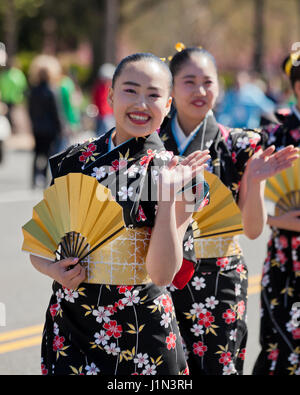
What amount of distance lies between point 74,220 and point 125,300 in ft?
1.07

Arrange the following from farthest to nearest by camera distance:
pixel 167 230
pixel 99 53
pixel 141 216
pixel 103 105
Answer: pixel 99 53 < pixel 103 105 < pixel 141 216 < pixel 167 230

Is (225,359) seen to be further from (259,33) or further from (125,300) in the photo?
(259,33)

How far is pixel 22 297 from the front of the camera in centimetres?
577

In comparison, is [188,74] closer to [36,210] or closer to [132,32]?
[36,210]

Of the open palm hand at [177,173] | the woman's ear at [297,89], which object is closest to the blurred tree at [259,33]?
the woman's ear at [297,89]

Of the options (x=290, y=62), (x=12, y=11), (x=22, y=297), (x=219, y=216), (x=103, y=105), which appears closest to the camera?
(x=219, y=216)

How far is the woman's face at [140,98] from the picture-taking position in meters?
2.65

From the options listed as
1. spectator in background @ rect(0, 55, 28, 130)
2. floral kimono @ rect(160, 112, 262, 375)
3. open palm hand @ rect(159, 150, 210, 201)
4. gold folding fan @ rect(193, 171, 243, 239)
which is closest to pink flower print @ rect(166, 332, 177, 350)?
open palm hand @ rect(159, 150, 210, 201)

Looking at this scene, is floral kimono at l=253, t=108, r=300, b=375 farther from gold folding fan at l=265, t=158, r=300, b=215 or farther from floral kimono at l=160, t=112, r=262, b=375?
floral kimono at l=160, t=112, r=262, b=375

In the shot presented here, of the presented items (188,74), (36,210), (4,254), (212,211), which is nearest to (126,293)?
(36,210)

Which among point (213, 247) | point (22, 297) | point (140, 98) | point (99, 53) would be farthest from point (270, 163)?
point (99, 53)

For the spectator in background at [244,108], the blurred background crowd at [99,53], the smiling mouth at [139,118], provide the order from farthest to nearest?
the spectator in background at [244,108], the blurred background crowd at [99,53], the smiling mouth at [139,118]

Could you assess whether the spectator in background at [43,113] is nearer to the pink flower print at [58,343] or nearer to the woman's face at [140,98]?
the woman's face at [140,98]

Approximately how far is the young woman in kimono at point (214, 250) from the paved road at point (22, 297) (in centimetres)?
88
